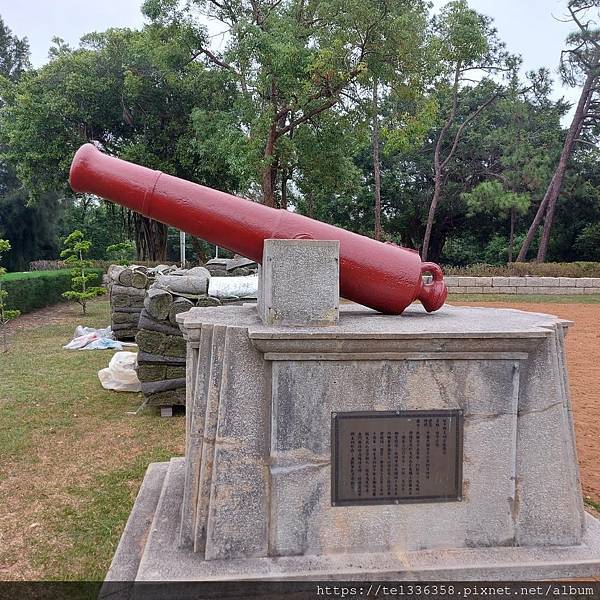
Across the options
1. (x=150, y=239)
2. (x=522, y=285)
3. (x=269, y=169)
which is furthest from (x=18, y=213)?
(x=522, y=285)

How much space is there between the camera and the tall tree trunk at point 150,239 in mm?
24422

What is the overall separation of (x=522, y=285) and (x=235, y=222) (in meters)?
18.5

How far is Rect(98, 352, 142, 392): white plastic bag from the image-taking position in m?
6.72

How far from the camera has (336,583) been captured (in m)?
2.40

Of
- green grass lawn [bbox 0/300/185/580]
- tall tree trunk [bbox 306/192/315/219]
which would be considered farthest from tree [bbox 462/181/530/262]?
green grass lawn [bbox 0/300/185/580]

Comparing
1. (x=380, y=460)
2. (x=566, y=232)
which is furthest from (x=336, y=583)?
(x=566, y=232)

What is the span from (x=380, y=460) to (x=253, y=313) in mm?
1132

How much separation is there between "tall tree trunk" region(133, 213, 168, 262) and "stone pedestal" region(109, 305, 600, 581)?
22.6 metres

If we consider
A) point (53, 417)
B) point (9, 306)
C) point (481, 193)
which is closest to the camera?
point (53, 417)

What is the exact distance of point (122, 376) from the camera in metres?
6.75

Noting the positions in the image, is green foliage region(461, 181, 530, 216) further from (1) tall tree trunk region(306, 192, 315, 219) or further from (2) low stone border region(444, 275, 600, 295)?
(1) tall tree trunk region(306, 192, 315, 219)

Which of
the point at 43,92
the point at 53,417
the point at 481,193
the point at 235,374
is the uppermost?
the point at 43,92

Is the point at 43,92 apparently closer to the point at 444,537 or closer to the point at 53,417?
the point at 53,417

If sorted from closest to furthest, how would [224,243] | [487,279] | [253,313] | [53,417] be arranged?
[224,243] → [253,313] → [53,417] → [487,279]
